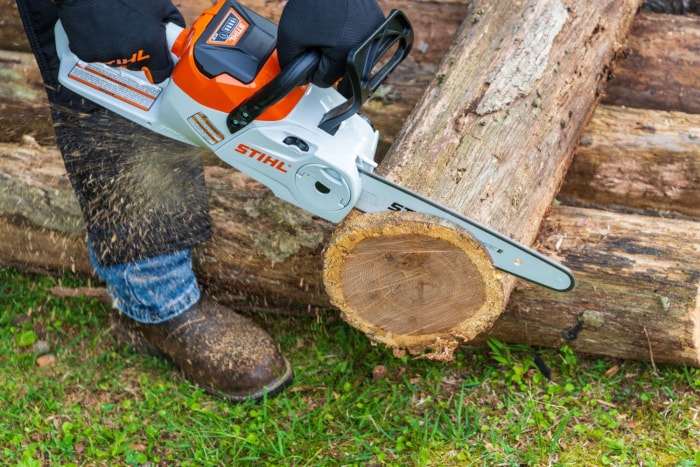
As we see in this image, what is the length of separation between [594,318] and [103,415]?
5.45 ft

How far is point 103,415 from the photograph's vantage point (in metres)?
2.44

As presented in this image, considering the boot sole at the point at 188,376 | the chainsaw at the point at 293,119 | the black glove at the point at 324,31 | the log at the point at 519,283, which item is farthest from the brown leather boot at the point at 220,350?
the black glove at the point at 324,31

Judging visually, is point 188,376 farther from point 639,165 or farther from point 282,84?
point 639,165

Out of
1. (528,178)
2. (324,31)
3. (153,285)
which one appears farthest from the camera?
(153,285)

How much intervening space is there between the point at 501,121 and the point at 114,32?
112cm

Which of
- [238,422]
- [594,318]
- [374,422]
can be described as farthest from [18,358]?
[594,318]

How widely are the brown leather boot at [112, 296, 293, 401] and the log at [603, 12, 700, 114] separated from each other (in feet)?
5.83

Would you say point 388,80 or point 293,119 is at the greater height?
point 293,119

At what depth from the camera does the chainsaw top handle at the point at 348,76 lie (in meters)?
1.72

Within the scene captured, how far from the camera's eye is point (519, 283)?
235 centimetres

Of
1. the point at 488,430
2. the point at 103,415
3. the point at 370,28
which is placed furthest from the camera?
the point at 103,415

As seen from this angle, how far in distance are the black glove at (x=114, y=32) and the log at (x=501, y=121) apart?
69cm

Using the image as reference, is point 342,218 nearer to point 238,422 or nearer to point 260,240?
point 260,240

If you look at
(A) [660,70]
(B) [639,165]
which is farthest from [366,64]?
(A) [660,70]
